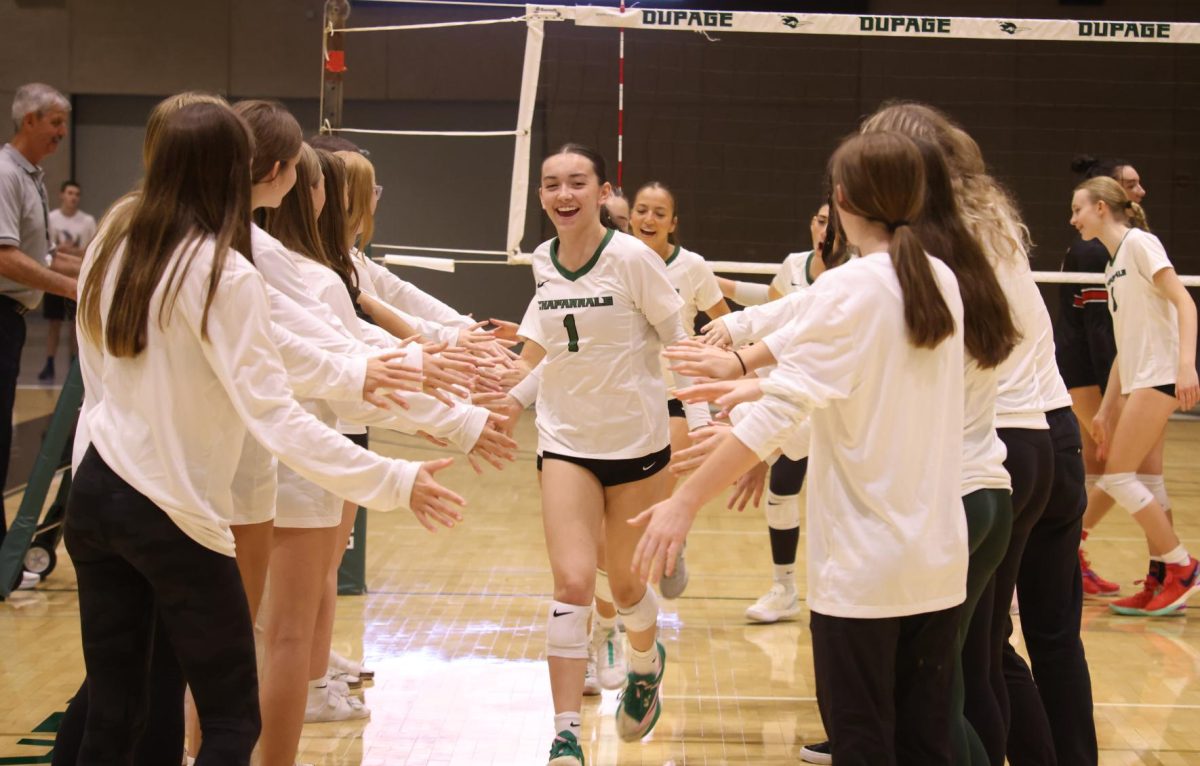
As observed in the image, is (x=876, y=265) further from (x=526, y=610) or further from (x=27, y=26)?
(x=27, y=26)

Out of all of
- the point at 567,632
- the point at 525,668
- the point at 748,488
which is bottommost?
the point at 525,668

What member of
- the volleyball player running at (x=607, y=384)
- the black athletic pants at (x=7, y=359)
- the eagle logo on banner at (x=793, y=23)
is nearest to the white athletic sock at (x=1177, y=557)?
the volleyball player running at (x=607, y=384)

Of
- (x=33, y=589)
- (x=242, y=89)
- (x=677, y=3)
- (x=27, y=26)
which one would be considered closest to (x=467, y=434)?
(x=33, y=589)

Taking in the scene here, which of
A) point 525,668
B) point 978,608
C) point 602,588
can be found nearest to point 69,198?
point 525,668

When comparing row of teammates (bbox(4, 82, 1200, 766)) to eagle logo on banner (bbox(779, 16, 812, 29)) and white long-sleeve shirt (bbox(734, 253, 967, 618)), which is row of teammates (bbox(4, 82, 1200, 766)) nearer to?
white long-sleeve shirt (bbox(734, 253, 967, 618))

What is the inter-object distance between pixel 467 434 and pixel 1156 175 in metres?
10.9

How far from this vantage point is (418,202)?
13.7m

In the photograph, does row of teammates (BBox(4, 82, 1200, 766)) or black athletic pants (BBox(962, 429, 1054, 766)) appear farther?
black athletic pants (BBox(962, 429, 1054, 766))

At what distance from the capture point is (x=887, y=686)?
2.14m

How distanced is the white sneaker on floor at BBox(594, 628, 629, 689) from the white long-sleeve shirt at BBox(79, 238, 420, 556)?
6.75ft

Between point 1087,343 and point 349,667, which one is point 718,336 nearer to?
point 349,667

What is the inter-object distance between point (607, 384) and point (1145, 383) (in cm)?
260

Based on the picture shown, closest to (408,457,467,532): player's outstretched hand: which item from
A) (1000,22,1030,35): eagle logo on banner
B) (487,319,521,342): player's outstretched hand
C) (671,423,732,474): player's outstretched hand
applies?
(671,423,732,474): player's outstretched hand

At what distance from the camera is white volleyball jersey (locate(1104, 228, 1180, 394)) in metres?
4.95
